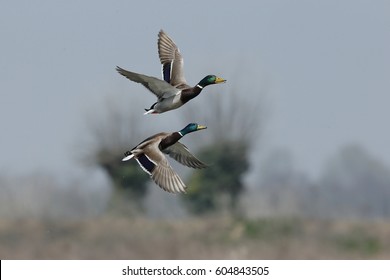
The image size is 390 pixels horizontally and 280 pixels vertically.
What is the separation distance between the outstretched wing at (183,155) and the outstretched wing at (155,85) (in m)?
0.49

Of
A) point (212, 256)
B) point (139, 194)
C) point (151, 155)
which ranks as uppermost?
point (139, 194)

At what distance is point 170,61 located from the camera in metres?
8.43

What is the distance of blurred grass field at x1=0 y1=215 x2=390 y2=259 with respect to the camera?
1023cm

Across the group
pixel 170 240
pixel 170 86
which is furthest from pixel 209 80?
pixel 170 240

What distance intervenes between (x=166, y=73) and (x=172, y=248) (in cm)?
238

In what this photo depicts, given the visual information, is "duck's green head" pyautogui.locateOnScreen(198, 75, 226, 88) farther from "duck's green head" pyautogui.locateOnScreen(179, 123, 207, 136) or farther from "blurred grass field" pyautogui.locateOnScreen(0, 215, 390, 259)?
"blurred grass field" pyautogui.locateOnScreen(0, 215, 390, 259)

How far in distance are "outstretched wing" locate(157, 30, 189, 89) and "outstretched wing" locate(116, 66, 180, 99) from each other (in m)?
0.14

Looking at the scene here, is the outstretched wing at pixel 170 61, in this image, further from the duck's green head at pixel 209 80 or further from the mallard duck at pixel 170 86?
the duck's green head at pixel 209 80

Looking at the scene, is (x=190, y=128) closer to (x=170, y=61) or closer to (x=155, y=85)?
(x=155, y=85)

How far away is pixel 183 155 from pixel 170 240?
2203 millimetres

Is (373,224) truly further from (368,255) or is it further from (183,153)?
(183,153)

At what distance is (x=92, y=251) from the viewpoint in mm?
10352
